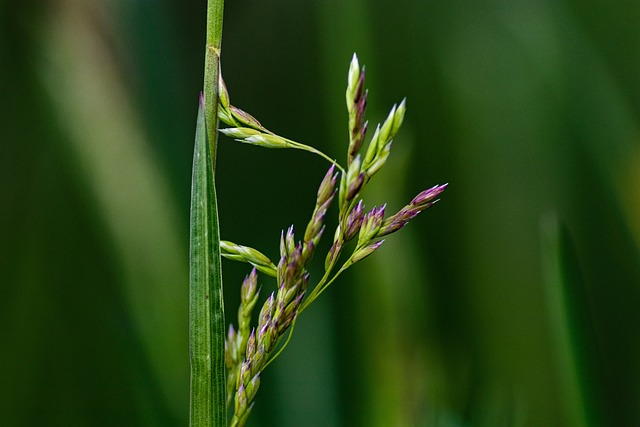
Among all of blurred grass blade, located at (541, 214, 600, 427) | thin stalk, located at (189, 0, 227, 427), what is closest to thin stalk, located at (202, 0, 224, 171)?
thin stalk, located at (189, 0, 227, 427)

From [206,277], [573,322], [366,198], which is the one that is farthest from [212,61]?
[366,198]

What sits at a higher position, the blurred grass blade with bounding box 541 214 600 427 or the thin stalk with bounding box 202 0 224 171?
the thin stalk with bounding box 202 0 224 171

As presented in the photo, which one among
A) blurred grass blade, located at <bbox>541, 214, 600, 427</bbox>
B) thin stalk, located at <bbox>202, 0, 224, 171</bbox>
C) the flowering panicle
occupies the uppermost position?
thin stalk, located at <bbox>202, 0, 224, 171</bbox>

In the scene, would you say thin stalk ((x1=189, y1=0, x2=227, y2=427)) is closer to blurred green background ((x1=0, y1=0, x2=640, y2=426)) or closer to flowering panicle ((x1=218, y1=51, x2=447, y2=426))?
flowering panicle ((x1=218, y1=51, x2=447, y2=426))

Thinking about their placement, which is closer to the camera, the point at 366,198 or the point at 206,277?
the point at 206,277

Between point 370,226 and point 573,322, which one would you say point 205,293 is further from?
point 573,322

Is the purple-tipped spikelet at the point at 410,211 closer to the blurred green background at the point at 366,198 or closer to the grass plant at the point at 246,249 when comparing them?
the grass plant at the point at 246,249

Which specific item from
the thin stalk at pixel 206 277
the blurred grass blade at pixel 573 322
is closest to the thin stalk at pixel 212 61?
the thin stalk at pixel 206 277
